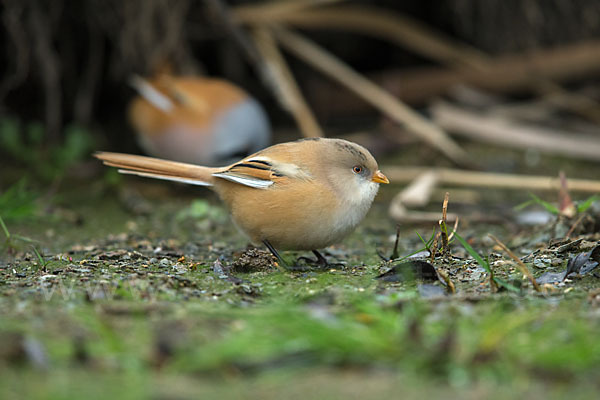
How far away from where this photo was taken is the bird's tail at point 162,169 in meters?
3.92

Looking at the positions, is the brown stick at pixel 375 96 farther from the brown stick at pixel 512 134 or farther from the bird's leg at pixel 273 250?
the bird's leg at pixel 273 250

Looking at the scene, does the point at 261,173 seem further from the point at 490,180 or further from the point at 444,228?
the point at 490,180

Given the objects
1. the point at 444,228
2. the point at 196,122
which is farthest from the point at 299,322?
the point at 196,122

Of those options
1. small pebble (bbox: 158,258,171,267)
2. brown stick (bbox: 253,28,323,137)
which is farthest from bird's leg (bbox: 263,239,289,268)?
brown stick (bbox: 253,28,323,137)

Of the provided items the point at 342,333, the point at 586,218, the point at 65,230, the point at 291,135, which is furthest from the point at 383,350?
the point at 291,135

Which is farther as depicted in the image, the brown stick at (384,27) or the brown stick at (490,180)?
the brown stick at (384,27)

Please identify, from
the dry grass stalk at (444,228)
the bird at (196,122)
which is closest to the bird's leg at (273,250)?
the dry grass stalk at (444,228)

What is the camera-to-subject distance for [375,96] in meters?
6.66

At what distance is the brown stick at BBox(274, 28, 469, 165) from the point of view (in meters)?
6.32

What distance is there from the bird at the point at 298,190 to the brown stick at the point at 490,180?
2011 millimetres

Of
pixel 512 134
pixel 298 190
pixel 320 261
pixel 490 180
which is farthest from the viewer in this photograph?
pixel 512 134

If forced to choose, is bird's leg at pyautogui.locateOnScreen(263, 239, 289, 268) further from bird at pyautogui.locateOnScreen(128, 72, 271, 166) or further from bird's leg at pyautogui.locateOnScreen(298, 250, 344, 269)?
bird at pyautogui.locateOnScreen(128, 72, 271, 166)

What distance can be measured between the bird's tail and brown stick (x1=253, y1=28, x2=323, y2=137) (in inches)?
94.6

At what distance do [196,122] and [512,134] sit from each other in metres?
2.97
